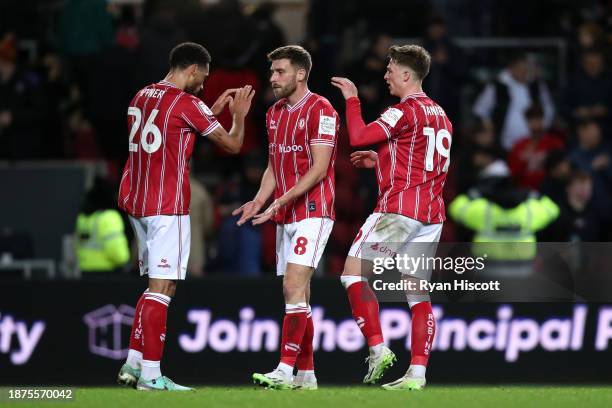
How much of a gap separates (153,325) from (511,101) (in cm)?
748

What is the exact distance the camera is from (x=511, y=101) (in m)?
17.0

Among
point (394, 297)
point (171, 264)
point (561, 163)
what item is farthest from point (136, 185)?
point (561, 163)

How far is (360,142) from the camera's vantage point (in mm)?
10344

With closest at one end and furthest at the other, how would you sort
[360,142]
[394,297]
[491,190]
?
A: [360,142]
[394,297]
[491,190]

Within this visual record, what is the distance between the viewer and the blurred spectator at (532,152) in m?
15.9

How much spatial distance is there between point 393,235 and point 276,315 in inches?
132

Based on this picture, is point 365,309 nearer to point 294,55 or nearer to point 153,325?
point 153,325

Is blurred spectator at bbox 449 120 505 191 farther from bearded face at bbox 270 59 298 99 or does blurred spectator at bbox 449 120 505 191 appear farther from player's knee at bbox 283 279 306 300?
player's knee at bbox 283 279 306 300

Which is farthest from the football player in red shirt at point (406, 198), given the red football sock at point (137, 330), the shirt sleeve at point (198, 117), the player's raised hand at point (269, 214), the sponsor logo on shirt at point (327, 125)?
the red football sock at point (137, 330)

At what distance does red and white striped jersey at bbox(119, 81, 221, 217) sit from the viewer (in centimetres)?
1065

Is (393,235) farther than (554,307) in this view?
No

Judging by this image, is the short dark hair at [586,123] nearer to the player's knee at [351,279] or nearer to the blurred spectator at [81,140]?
the blurred spectator at [81,140]

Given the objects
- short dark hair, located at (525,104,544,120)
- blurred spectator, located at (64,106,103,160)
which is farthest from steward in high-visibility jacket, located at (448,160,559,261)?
blurred spectator, located at (64,106,103,160)

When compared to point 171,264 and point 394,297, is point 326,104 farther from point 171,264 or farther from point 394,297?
point 394,297
